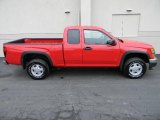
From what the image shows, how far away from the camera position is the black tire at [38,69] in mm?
6867

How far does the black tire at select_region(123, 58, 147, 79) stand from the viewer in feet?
22.3

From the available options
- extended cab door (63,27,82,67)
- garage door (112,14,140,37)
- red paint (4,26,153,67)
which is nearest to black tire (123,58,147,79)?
red paint (4,26,153,67)

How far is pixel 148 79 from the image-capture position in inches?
272

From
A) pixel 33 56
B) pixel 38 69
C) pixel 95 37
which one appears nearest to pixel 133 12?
pixel 95 37

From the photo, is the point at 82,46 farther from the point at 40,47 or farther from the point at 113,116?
the point at 113,116

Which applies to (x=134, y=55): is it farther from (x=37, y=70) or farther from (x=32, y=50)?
(x=32, y=50)

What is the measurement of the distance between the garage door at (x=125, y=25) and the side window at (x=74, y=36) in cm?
442

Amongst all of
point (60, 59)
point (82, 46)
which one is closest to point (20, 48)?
point (60, 59)

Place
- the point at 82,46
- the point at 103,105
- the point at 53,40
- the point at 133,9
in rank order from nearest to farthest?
the point at 103,105 → the point at 82,46 → the point at 53,40 → the point at 133,9

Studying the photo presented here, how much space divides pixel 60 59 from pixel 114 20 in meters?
5.06

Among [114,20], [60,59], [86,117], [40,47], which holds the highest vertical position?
[114,20]

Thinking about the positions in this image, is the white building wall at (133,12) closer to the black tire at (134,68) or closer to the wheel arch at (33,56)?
the black tire at (134,68)

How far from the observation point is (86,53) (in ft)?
22.2

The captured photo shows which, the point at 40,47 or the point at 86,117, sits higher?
the point at 40,47
